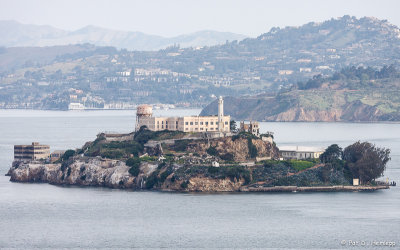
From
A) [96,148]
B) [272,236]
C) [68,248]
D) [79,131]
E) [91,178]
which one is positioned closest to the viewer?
[68,248]

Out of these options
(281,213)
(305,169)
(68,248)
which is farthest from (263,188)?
(68,248)

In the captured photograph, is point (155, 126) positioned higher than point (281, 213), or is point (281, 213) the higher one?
point (155, 126)

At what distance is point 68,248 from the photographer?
68500 mm

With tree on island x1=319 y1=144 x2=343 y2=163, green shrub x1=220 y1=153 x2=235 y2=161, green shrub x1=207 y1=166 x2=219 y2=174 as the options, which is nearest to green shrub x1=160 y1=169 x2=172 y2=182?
green shrub x1=207 y1=166 x2=219 y2=174

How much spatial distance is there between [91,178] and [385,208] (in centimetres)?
3060

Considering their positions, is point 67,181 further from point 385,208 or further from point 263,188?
point 385,208

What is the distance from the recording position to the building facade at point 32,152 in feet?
368

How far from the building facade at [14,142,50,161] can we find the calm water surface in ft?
36.5

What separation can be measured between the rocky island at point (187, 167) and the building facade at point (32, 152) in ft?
7.95

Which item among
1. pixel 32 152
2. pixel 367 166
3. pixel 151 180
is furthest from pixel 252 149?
pixel 32 152

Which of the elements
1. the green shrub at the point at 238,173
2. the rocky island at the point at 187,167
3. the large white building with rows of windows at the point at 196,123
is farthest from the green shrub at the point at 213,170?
the large white building with rows of windows at the point at 196,123

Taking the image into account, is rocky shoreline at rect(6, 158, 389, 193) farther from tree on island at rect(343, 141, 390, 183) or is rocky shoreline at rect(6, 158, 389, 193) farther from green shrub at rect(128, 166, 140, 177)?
tree on island at rect(343, 141, 390, 183)

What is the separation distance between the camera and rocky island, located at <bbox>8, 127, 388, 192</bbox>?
309 feet

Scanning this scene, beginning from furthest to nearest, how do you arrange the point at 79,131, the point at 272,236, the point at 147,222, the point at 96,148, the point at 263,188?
the point at 79,131
the point at 96,148
the point at 263,188
the point at 147,222
the point at 272,236
